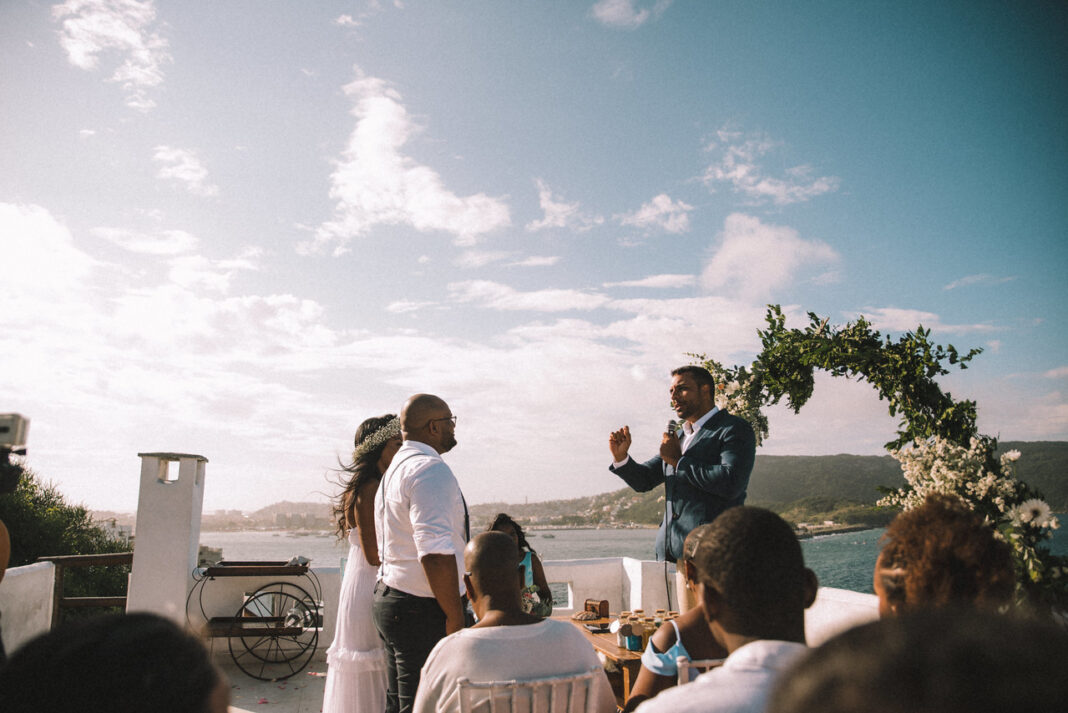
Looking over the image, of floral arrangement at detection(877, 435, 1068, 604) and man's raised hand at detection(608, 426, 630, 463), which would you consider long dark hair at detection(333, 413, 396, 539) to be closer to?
man's raised hand at detection(608, 426, 630, 463)

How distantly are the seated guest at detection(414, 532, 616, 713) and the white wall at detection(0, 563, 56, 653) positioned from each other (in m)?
4.05

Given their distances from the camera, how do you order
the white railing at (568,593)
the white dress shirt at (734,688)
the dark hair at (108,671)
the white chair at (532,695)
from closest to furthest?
the dark hair at (108,671), the white dress shirt at (734,688), the white chair at (532,695), the white railing at (568,593)

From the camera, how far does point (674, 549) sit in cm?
398

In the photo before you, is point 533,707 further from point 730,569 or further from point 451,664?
point 730,569

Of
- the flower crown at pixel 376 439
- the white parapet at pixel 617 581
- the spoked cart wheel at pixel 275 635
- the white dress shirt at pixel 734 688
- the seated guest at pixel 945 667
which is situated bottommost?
the spoked cart wheel at pixel 275 635

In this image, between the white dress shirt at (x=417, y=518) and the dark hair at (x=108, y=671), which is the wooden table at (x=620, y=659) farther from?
the dark hair at (x=108, y=671)

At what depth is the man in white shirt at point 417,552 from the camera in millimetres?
2818

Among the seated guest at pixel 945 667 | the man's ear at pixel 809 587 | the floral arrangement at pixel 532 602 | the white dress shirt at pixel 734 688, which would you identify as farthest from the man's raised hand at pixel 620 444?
the seated guest at pixel 945 667

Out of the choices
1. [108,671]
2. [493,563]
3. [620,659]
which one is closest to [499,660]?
[493,563]

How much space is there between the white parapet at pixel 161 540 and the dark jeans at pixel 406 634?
4098 mm

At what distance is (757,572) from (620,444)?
279 centimetres

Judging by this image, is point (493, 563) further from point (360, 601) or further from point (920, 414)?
point (920, 414)

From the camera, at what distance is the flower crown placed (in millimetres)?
3631

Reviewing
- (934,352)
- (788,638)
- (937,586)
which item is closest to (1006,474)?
(934,352)
